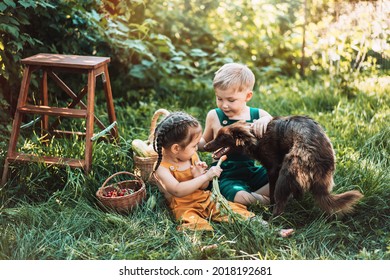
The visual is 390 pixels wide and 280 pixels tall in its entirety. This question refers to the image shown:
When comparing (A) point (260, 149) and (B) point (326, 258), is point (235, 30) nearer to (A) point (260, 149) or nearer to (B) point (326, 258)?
(A) point (260, 149)

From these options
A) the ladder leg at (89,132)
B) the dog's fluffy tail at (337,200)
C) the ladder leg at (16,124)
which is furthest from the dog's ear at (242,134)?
the ladder leg at (16,124)

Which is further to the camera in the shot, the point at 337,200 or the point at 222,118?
the point at 222,118

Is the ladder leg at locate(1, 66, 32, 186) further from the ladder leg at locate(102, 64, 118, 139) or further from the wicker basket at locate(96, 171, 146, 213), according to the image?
the wicker basket at locate(96, 171, 146, 213)

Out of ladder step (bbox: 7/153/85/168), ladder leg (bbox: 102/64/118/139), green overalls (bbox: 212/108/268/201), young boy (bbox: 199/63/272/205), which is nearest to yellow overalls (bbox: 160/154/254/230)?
young boy (bbox: 199/63/272/205)

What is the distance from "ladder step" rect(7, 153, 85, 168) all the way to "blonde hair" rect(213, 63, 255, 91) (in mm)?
1291

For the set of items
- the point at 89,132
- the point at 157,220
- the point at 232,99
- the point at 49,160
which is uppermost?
the point at 232,99

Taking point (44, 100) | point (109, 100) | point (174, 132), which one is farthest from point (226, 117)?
point (44, 100)

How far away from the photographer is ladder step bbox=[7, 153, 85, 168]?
363 cm

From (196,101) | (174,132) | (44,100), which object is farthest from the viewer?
(196,101)

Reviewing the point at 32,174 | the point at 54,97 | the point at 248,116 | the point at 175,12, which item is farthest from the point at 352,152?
the point at 175,12

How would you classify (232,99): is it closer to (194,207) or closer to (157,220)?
(194,207)

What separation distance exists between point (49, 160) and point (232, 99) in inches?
62.7

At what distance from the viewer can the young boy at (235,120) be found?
3.48m

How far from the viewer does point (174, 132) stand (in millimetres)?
3258
